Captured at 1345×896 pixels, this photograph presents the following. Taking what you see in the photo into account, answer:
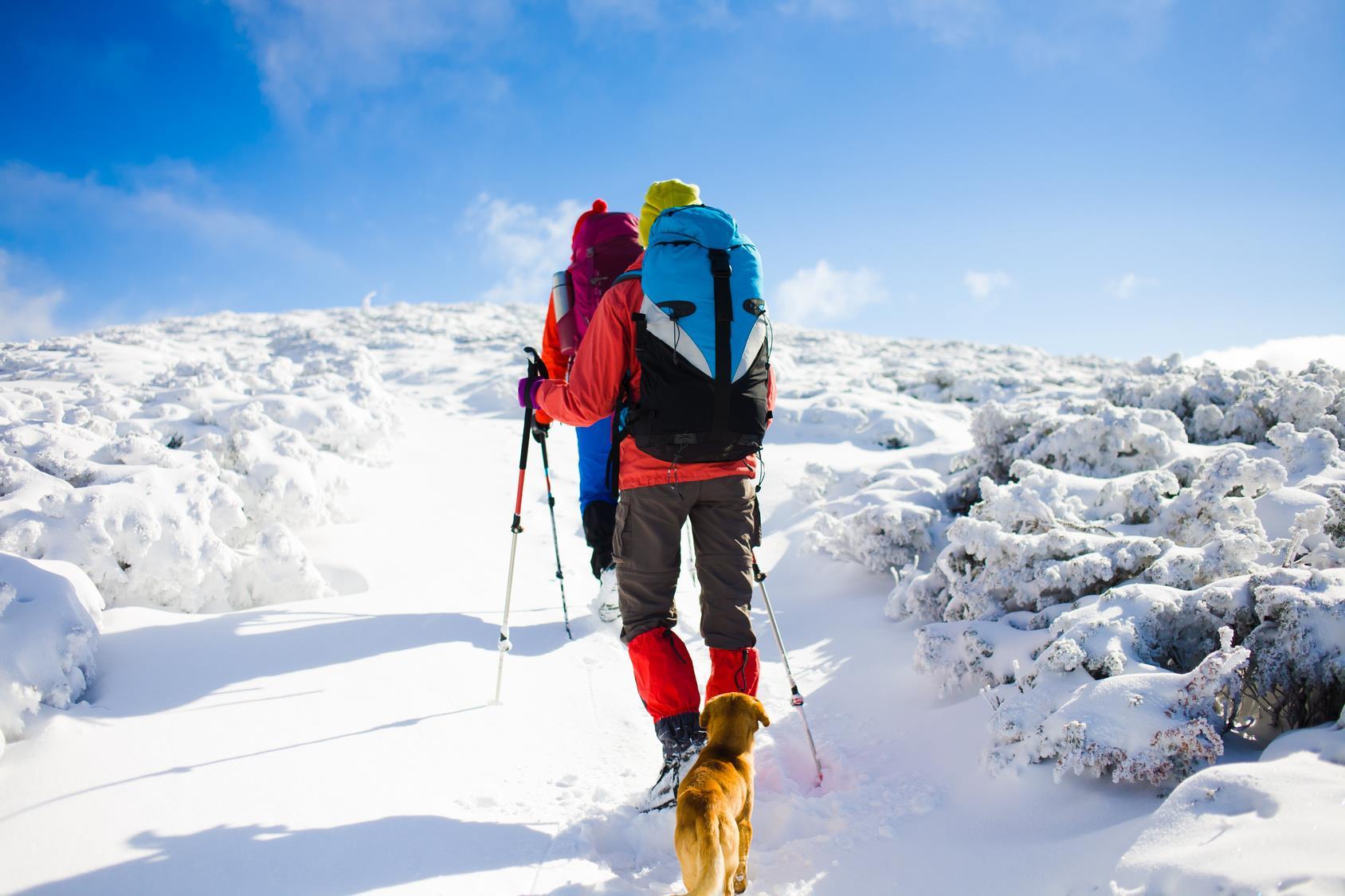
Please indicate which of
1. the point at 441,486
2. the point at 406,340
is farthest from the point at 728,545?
the point at 406,340

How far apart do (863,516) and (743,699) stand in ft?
9.21

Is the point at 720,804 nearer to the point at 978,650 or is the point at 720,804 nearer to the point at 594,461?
the point at 978,650

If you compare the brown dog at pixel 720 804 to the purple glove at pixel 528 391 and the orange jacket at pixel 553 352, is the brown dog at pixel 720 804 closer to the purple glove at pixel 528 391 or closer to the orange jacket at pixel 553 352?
the purple glove at pixel 528 391

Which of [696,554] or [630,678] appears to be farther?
[630,678]

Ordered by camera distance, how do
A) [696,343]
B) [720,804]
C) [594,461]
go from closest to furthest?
[720,804]
[696,343]
[594,461]

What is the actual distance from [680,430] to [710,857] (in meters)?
1.34

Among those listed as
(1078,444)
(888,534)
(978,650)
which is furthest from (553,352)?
(1078,444)

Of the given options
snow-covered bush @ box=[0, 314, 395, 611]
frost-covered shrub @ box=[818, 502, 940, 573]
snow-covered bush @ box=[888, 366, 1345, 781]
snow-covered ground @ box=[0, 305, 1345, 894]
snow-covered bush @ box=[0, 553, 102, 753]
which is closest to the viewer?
snow-covered ground @ box=[0, 305, 1345, 894]

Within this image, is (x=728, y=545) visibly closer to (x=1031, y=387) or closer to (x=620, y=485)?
(x=620, y=485)

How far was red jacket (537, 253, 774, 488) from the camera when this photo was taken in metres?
2.58

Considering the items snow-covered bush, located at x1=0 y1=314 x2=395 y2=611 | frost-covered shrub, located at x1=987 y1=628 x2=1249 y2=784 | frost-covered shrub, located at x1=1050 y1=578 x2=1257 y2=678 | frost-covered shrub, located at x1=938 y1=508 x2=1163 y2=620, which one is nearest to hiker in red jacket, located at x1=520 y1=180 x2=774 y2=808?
frost-covered shrub, located at x1=987 y1=628 x2=1249 y2=784

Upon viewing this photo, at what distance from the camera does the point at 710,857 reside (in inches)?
66.7

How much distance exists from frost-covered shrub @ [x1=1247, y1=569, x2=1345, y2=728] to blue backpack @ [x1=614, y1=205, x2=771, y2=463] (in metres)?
1.89

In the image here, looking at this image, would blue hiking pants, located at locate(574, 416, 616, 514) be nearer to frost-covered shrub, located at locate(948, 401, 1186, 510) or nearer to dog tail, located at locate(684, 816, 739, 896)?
dog tail, located at locate(684, 816, 739, 896)
